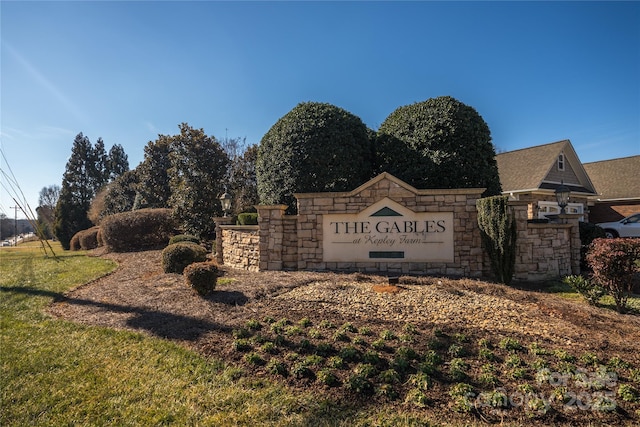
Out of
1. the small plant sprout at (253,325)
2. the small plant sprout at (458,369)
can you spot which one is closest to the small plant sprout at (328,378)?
the small plant sprout at (458,369)

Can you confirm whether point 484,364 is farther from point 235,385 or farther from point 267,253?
point 267,253

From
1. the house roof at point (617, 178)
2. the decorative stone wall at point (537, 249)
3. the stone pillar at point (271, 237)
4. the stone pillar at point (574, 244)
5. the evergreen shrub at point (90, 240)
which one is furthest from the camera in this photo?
the evergreen shrub at point (90, 240)

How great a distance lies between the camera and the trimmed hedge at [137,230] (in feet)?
50.9

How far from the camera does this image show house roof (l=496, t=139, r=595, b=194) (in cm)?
1638

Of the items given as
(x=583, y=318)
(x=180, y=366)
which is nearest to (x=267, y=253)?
(x=180, y=366)

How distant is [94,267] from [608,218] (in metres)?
26.9

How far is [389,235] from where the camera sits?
8.39 meters

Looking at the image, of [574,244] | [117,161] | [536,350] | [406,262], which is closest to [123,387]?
[536,350]

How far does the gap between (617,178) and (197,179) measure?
25710mm

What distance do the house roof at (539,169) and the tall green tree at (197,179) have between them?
14786mm

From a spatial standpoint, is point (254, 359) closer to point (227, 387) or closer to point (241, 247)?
point (227, 387)

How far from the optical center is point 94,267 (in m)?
11.3

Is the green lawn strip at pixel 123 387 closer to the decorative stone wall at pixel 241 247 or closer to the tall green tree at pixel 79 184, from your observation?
the decorative stone wall at pixel 241 247

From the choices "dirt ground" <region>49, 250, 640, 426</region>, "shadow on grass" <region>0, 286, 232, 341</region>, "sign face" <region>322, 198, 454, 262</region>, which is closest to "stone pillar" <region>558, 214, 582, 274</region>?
"dirt ground" <region>49, 250, 640, 426</region>
